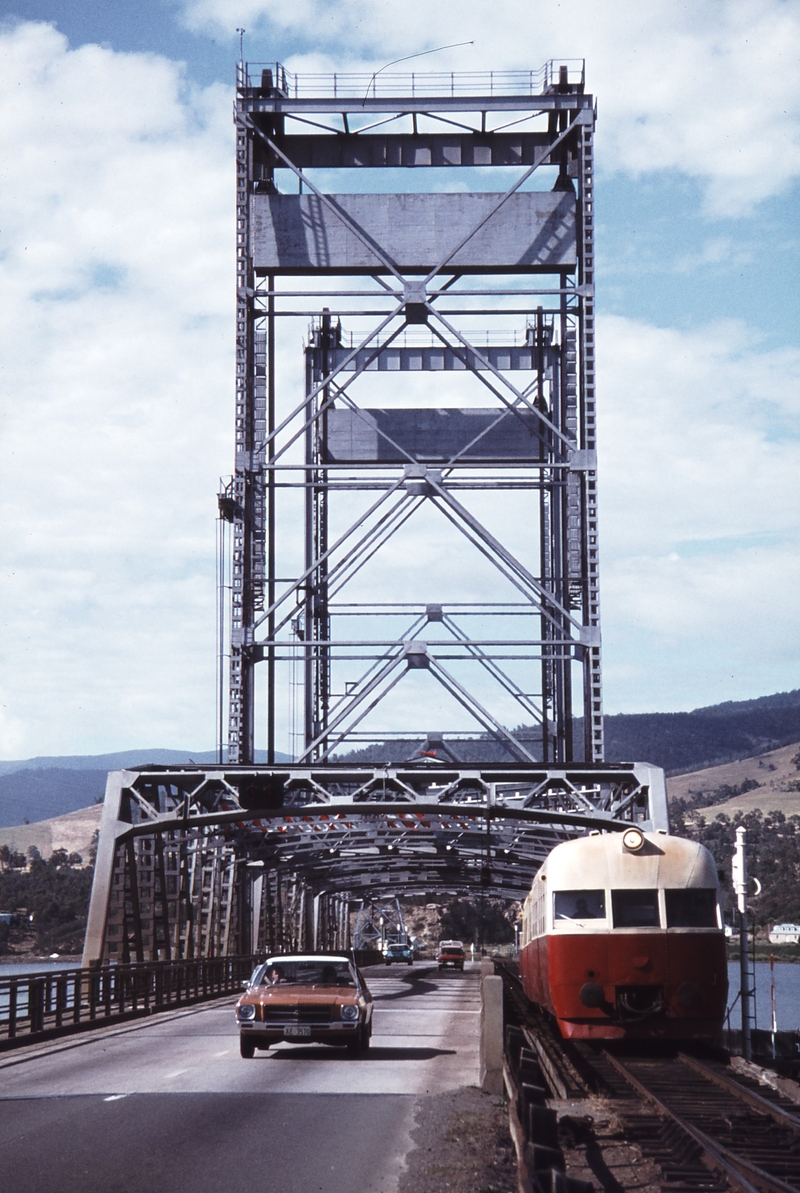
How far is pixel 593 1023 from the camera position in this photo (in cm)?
2031

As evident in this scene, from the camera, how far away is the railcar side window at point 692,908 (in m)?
20.5

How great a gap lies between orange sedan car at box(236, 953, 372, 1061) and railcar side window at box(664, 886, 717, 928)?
4451 millimetres

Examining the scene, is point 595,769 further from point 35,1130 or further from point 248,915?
point 35,1130

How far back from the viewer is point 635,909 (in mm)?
20641

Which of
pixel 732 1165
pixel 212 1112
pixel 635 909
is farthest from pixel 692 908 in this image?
pixel 732 1165

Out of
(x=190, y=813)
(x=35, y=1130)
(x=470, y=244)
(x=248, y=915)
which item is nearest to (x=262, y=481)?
(x=470, y=244)

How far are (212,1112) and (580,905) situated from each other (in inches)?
303

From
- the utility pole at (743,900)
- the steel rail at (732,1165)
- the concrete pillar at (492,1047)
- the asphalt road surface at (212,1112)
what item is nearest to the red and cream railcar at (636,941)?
the asphalt road surface at (212,1112)

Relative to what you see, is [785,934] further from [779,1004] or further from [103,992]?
[103,992]

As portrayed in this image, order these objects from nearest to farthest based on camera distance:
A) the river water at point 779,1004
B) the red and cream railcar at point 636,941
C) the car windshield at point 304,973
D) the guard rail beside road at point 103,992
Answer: the red and cream railcar at point 636,941 < the car windshield at point 304,973 < the guard rail beside road at point 103,992 < the river water at point 779,1004

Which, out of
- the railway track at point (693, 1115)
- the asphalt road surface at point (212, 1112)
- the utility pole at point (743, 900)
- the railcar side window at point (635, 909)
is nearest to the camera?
the asphalt road surface at point (212, 1112)

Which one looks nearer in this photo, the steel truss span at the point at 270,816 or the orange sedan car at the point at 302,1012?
the orange sedan car at the point at 302,1012

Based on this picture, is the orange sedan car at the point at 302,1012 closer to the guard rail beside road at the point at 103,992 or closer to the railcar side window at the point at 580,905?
the railcar side window at the point at 580,905

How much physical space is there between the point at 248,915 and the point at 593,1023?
3918cm
